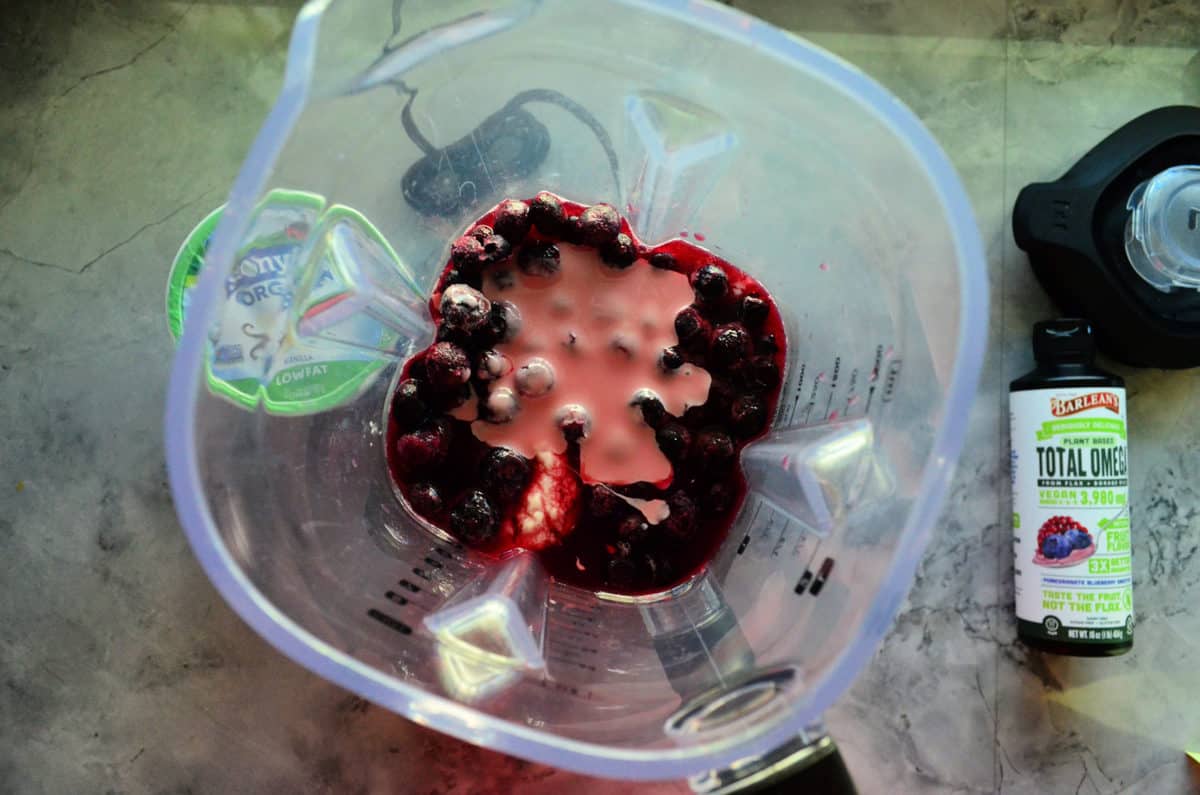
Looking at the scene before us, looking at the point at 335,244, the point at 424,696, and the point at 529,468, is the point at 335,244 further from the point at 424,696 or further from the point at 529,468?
the point at 424,696

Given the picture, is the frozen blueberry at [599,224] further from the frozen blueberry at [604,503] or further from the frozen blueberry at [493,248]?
the frozen blueberry at [604,503]

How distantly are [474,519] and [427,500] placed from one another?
0.16 feet

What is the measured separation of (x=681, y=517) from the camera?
819 millimetres

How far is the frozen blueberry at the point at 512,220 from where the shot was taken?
0.85m

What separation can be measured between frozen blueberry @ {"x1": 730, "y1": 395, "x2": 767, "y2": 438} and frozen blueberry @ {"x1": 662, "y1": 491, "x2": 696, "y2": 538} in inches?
3.3

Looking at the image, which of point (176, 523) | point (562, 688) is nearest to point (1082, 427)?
point (562, 688)

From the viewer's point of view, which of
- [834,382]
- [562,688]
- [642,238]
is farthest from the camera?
[642,238]

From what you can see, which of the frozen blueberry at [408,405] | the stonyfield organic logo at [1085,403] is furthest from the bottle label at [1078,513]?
the frozen blueberry at [408,405]

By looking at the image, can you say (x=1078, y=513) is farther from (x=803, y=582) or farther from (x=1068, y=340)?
(x=803, y=582)

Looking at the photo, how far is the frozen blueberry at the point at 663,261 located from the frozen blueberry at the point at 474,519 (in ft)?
0.89

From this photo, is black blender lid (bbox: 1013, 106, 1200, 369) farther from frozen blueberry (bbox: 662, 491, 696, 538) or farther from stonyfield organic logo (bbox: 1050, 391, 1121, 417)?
frozen blueberry (bbox: 662, 491, 696, 538)

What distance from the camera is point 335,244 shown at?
0.76 meters

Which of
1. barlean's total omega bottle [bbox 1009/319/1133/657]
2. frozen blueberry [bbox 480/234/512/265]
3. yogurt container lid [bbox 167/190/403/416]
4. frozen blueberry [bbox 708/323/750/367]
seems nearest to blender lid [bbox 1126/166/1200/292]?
barlean's total omega bottle [bbox 1009/319/1133/657]

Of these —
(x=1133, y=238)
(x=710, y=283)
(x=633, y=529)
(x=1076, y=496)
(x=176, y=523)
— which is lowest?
(x=176, y=523)
